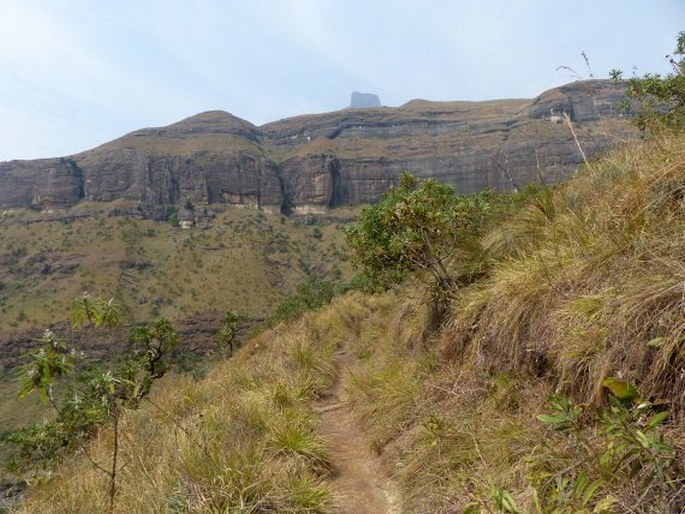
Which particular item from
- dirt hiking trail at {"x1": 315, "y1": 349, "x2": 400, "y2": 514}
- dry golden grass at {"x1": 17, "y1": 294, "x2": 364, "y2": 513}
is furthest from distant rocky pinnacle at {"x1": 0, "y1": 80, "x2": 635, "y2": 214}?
dry golden grass at {"x1": 17, "y1": 294, "x2": 364, "y2": 513}

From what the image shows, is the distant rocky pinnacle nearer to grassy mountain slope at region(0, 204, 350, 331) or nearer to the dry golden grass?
grassy mountain slope at region(0, 204, 350, 331)

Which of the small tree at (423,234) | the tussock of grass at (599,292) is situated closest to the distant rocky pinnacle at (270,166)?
the small tree at (423,234)

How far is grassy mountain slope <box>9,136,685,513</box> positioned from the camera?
251 cm

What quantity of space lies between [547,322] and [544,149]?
11499 cm

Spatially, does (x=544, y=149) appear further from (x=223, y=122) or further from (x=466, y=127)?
(x=223, y=122)

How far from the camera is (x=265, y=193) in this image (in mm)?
138625

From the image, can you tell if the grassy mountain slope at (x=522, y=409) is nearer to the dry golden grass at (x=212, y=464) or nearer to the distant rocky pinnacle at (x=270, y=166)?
the dry golden grass at (x=212, y=464)

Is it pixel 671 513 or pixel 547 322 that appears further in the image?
pixel 547 322

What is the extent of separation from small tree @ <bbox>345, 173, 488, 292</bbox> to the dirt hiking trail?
2.31m

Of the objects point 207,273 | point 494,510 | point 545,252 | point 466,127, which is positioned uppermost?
point 466,127

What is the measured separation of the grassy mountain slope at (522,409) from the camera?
8.24 feet

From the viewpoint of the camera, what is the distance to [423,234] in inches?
254

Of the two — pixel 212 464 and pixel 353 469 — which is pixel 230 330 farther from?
pixel 212 464

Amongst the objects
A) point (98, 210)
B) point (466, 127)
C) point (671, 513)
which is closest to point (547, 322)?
point (671, 513)
